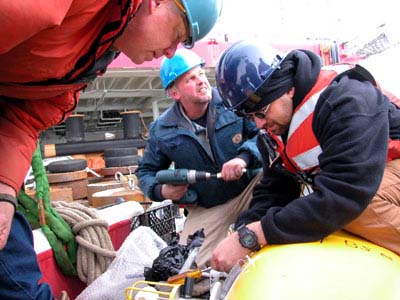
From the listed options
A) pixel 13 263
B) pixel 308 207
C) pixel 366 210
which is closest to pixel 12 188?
pixel 13 263

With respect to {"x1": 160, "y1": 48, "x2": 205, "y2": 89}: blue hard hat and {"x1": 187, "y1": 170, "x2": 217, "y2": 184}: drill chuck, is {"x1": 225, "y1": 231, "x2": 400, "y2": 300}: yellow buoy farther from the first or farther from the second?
{"x1": 160, "y1": 48, "x2": 205, "y2": 89}: blue hard hat

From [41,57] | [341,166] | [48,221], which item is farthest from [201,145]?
[41,57]

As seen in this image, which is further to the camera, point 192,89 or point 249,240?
point 192,89

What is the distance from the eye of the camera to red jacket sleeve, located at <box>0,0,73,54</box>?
0.90m

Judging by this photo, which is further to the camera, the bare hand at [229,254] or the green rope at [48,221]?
the green rope at [48,221]

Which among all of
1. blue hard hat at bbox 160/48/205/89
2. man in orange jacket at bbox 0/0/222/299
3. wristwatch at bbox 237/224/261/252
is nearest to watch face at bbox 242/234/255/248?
wristwatch at bbox 237/224/261/252

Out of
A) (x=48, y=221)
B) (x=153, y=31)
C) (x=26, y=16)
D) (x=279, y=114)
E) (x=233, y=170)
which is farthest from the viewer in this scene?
(x=233, y=170)

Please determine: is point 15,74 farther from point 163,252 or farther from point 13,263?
point 163,252

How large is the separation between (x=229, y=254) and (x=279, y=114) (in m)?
0.63

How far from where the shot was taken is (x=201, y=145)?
9.59 feet

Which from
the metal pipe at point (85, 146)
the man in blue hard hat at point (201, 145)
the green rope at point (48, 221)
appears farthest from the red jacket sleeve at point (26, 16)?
the metal pipe at point (85, 146)

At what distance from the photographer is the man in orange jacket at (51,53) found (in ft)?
3.23

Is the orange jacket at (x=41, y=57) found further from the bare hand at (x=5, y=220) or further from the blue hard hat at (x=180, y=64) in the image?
the blue hard hat at (x=180, y=64)

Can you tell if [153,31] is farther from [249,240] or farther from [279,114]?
[249,240]
